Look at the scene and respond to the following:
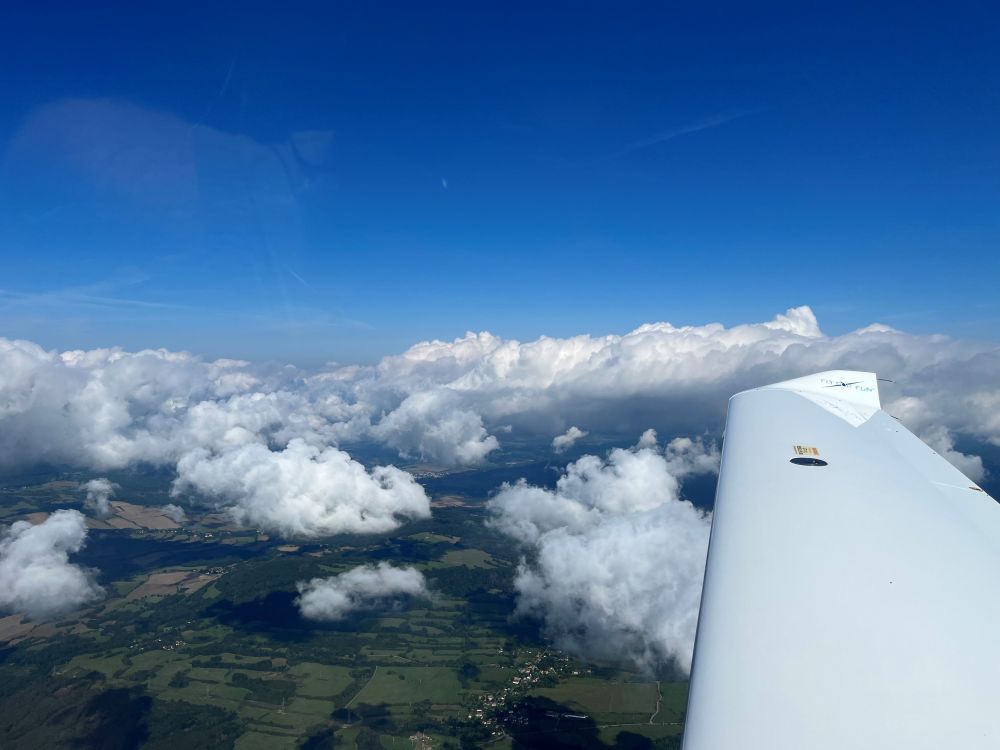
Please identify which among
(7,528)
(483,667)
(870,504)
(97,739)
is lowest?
(7,528)

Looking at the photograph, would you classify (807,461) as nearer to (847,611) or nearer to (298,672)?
(847,611)

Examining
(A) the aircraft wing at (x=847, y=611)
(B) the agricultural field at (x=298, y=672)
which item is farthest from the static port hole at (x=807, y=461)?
(B) the agricultural field at (x=298, y=672)

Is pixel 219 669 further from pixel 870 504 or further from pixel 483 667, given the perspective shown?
pixel 870 504

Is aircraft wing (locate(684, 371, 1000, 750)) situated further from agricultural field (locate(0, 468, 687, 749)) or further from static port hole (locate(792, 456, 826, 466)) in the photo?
agricultural field (locate(0, 468, 687, 749))

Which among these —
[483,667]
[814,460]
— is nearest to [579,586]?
[483,667]

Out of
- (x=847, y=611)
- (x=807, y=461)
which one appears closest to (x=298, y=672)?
(x=807, y=461)

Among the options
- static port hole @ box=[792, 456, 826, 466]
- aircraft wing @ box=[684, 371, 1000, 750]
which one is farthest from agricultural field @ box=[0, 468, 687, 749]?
aircraft wing @ box=[684, 371, 1000, 750]

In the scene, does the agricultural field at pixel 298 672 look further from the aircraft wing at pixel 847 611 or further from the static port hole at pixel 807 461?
the aircraft wing at pixel 847 611
